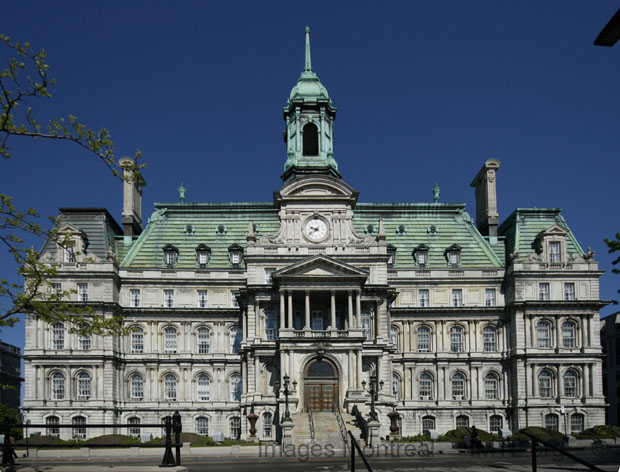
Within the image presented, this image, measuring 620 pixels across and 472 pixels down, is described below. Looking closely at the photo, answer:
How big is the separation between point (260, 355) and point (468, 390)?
2240cm

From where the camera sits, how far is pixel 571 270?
76812 millimetres

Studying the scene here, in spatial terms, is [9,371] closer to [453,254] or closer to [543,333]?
[453,254]

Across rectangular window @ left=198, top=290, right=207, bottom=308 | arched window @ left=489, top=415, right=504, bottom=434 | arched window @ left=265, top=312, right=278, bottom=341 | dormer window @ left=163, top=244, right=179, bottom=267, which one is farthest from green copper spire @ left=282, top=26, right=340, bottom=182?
arched window @ left=489, top=415, right=504, bottom=434

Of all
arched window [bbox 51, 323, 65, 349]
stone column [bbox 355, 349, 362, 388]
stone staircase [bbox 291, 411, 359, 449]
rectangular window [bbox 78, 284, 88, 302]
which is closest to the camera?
stone staircase [bbox 291, 411, 359, 449]

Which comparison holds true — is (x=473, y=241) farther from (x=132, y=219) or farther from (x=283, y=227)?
(x=132, y=219)

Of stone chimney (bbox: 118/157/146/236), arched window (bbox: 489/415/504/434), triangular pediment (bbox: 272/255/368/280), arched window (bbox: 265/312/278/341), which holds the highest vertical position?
stone chimney (bbox: 118/157/146/236)

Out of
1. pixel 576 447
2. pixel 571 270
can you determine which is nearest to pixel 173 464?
pixel 576 447

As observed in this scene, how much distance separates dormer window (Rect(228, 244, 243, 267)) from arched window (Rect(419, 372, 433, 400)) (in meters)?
22.1

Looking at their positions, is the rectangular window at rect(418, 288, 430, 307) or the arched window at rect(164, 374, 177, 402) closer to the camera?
the arched window at rect(164, 374, 177, 402)

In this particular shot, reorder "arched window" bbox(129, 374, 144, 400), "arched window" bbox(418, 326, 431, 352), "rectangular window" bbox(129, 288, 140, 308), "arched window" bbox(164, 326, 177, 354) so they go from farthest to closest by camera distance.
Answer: "arched window" bbox(418, 326, 431, 352) < "rectangular window" bbox(129, 288, 140, 308) < "arched window" bbox(164, 326, 177, 354) < "arched window" bbox(129, 374, 144, 400)

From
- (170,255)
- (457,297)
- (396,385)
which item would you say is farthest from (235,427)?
(457,297)

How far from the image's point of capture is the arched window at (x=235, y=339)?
77250 millimetres

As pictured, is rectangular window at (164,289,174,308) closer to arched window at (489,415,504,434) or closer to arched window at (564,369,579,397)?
arched window at (489,415,504,434)

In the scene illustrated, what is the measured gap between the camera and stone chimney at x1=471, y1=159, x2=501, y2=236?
3344 inches
